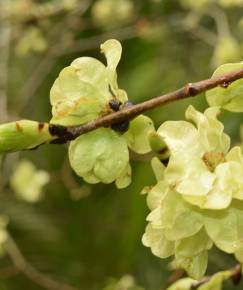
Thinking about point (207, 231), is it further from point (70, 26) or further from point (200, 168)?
point (70, 26)

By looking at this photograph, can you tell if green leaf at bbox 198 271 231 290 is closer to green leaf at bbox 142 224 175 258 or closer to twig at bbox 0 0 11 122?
green leaf at bbox 142 224 175 258

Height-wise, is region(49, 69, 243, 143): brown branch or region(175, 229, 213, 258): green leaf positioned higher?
region(49, 69, 243, 143): brown branch

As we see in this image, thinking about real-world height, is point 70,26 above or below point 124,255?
above

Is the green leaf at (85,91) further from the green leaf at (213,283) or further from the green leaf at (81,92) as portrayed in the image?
the green leaf at (213,283)

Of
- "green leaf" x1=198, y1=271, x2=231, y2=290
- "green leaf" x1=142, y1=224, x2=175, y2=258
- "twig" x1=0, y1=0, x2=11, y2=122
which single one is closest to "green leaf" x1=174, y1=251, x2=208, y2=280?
"green leaf" x1=142, y1=224, x2=175, y2=258

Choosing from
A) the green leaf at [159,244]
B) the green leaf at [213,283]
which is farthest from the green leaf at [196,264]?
the green leaf at [213,283]

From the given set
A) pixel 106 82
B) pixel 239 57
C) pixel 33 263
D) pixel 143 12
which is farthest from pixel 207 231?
pixel 143 12

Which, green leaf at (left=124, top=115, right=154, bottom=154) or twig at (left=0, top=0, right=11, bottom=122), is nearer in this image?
green leaf at (left=124, top=115, right=154, bottom=154)
